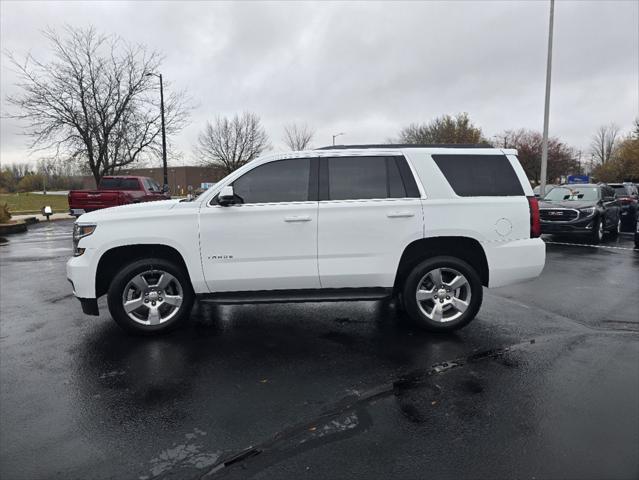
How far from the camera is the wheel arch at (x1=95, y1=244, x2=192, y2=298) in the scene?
16.2 feet

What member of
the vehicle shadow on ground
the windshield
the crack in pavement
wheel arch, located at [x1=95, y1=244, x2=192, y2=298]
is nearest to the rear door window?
the vehicle shadow on ground

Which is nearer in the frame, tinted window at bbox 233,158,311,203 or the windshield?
tinted window at bbox 233,158,311,203

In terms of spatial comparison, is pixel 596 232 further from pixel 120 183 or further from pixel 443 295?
pixel 120 183

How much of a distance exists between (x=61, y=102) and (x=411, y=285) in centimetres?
2482

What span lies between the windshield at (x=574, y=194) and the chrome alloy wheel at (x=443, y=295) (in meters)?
10.6

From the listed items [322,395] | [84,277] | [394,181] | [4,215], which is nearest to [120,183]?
[4,215]

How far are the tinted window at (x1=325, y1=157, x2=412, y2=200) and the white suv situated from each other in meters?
0.01

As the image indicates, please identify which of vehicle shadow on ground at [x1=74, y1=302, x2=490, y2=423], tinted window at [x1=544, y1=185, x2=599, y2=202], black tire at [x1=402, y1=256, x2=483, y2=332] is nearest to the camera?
vehicle shadow on ground at [x1=74, y1=302, x2=490, y2=423]

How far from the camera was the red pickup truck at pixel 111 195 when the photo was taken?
15.5 meters

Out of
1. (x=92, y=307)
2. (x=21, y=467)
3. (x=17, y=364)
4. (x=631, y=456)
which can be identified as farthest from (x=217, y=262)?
(x=631, y=456)

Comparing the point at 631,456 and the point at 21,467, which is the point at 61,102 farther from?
the point at 631,456

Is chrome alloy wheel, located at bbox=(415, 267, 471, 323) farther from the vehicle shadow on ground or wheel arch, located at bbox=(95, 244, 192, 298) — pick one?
wheel arch, located at bbox=(95, 244, 192, 298)

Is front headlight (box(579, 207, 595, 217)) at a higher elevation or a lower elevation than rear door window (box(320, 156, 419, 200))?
A: lower

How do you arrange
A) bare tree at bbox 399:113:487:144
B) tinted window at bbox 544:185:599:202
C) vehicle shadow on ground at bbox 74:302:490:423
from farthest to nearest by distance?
→ bare tree at bbox 399:113:487:144 → tinted window at bbox 544:185:599:202 → vehicle shadow on ground at bbox 74:302:490:423
